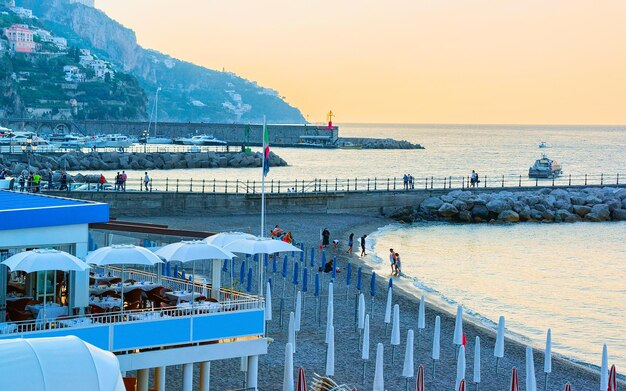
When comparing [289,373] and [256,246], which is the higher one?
[256,246]

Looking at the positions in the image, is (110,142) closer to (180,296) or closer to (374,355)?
(374,355)

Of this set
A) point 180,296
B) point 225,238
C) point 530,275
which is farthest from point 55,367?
point 530,275

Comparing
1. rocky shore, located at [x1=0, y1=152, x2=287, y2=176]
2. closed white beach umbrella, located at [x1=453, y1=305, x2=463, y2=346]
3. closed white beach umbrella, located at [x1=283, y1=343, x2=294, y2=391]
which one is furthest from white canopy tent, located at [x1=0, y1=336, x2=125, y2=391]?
rocky shore, located at [x1=0, y1=152, x2=287, y2=176]

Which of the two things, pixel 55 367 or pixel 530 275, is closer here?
pixel 55 367

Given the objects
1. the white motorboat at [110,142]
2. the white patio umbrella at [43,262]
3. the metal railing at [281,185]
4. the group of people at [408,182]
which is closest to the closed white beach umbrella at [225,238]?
the white patio umbrella at [43,262]

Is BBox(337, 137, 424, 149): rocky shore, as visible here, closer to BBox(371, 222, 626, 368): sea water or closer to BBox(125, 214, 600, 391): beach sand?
BBox(371, 222, 626, 368): sea water

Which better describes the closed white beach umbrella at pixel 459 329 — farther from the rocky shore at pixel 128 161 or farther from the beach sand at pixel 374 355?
the rocky shore at pixel 128 161

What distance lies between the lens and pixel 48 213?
1742 centimetres

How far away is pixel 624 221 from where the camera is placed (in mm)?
61812

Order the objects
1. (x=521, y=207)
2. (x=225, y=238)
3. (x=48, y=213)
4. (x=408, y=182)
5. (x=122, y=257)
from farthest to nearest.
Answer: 1. (x=408, y=182)
2. (x=521, y=207)
3. (x=225, y=238)
4. (x=122, y=257)
5. (x=48, y=213)

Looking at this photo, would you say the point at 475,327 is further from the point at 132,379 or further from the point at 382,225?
the point at 382,225

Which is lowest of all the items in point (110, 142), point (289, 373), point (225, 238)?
point (289, 373)

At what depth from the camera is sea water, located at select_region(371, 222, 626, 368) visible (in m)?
30.6

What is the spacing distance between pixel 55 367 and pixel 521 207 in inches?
2036
